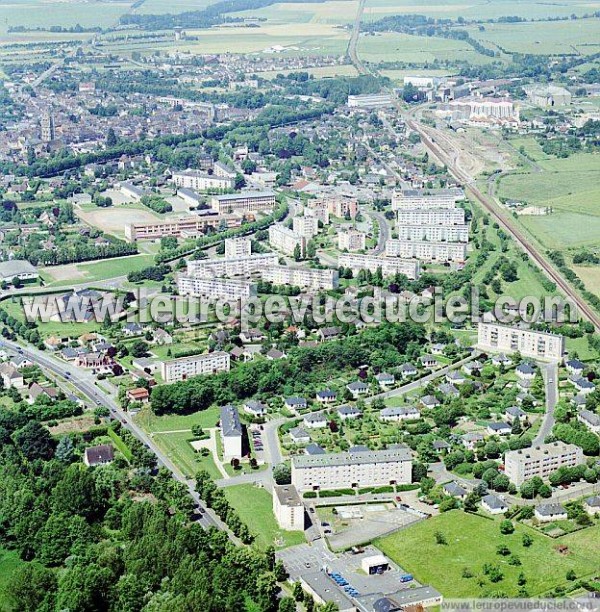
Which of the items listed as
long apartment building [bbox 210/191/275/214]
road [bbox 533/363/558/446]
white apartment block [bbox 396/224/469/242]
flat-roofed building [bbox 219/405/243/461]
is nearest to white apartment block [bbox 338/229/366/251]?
white apartment block [bbox 396/224/469/242]

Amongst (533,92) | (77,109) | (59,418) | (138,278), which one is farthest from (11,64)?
(59,418)

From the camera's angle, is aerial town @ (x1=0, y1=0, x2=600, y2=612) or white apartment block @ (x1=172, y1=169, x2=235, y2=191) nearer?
aerial town @ (x1=0, y1=0, x2=600, y2=612)

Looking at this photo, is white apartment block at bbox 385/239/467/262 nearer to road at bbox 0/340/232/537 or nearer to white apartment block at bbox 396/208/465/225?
white apartment block at bbox 396/208/465/225

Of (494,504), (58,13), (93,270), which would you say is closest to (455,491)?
(494,504)

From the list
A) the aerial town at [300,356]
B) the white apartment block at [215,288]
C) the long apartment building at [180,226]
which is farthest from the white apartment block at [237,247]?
the white apartment block at [215,288]

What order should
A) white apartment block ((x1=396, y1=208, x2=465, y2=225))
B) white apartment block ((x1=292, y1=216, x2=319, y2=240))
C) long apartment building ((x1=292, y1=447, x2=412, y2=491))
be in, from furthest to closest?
white apartment block ((x1=396, y1=208, x2=465, y2=225))
white apartment block ((x1=292, y1=216, x2=319, y2=240))
long apartment building ((x1=292, y1=447, x2=412, y2=491))

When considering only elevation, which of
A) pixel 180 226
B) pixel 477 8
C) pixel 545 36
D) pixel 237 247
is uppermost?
pixel 477 8

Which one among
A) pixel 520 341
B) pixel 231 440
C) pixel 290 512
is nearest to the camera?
pixel 290 512

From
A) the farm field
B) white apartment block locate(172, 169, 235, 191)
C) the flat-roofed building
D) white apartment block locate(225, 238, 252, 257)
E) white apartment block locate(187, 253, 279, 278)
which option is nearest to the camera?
the flat-roofed building

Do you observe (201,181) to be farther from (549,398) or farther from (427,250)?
(549,398)
